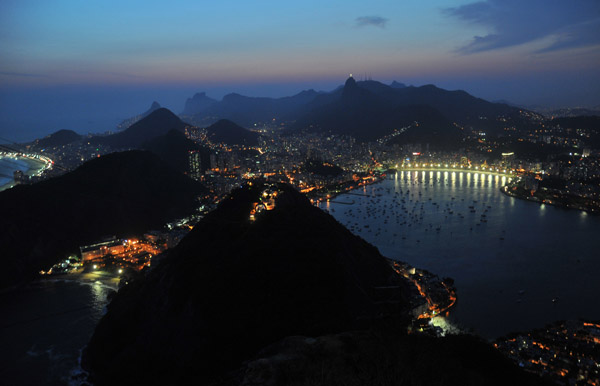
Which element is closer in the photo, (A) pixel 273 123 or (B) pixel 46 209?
(B) pixel 46 209

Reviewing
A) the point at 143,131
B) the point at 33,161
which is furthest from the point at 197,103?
the point at 33,161

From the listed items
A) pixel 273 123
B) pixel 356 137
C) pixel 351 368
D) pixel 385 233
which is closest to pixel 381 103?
pixel 356 137

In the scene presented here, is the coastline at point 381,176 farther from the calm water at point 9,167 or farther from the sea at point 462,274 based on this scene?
the calm water at point 9,167

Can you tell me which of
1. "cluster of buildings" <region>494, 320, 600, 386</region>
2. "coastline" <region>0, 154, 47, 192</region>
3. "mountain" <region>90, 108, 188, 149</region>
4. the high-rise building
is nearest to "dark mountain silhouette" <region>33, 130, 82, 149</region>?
"mountain" <region>90, 108, 188, 149</region>

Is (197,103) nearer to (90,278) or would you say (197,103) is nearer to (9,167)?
(9,167)

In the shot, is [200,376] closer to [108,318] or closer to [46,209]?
[108,318]

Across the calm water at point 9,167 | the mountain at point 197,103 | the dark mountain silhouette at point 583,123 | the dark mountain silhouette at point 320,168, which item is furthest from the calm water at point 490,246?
the mountain at point 197,103

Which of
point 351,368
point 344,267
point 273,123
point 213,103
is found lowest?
point 344,267
